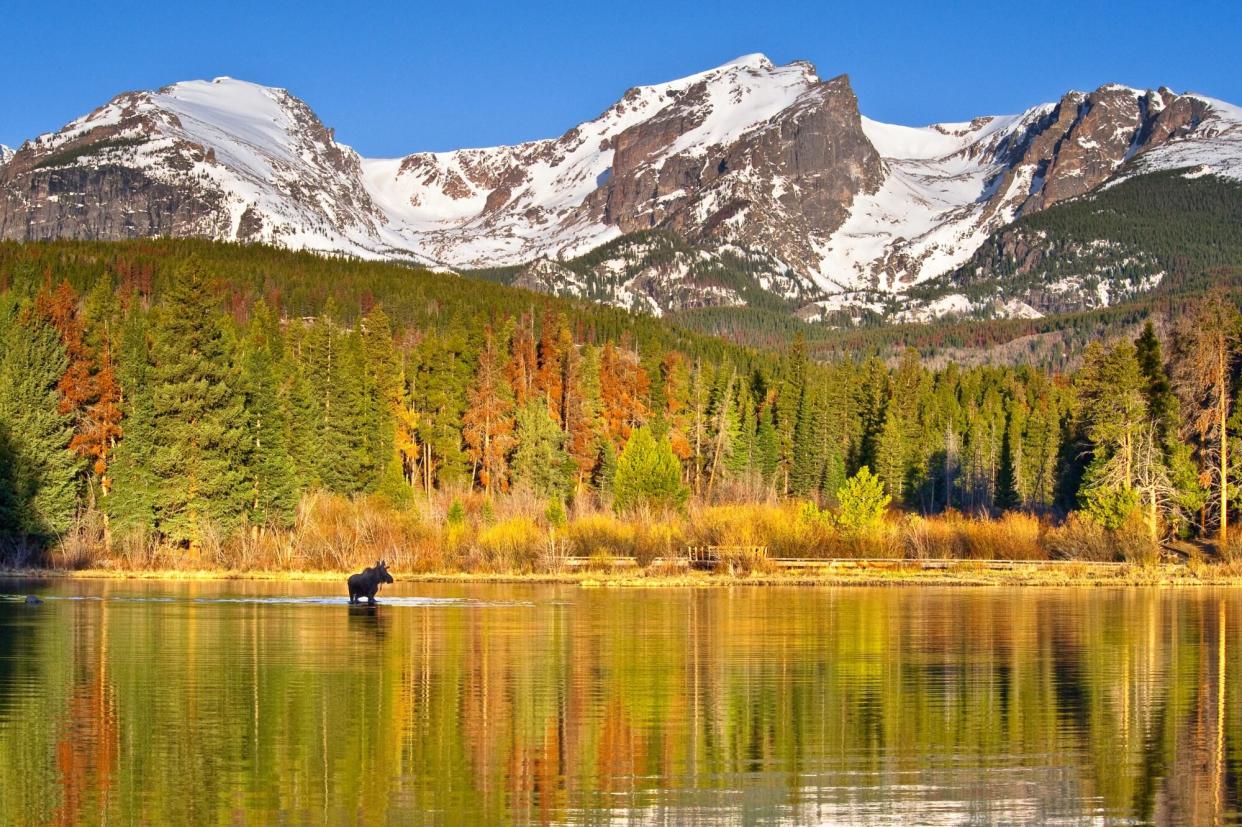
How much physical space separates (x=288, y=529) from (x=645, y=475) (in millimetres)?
20411

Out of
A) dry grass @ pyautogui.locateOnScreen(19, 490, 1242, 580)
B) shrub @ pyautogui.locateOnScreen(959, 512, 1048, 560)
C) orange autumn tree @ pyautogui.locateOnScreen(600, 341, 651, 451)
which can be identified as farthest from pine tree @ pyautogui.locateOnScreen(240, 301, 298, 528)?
orange autumn tree @ pyautogui.locateOnScreen(600, 341, 651, 451)

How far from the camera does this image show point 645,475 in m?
96.1

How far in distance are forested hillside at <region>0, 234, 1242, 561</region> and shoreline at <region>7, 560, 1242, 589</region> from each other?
4435mm

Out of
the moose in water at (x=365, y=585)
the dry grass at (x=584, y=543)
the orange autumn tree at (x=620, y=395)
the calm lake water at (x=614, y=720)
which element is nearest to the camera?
the calm lake water at (x=614, y=720)

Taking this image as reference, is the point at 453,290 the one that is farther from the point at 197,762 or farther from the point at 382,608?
the point at 197,762

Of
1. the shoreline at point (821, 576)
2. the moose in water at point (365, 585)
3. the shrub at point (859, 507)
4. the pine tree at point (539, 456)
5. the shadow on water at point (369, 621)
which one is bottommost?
the shoreline at point (821, 576)

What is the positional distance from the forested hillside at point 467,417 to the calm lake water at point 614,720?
34624 millimetres

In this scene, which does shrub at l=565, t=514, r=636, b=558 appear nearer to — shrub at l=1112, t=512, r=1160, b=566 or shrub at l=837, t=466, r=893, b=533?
shrub at l=837, t=466, r=893, b=533

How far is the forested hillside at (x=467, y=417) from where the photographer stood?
83062mm

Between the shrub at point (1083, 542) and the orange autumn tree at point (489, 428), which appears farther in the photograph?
the orange autumn tree at point (489, 428)

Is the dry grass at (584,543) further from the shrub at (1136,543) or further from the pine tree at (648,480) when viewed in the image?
the pine tree at (648,480)

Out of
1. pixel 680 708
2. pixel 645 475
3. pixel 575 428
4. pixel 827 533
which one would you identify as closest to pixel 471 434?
pixel 575 428

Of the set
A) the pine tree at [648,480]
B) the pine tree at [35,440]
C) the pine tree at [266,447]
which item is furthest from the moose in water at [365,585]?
the pine tree at [648,480]

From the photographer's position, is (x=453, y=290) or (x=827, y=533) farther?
(x=453, y=290)
